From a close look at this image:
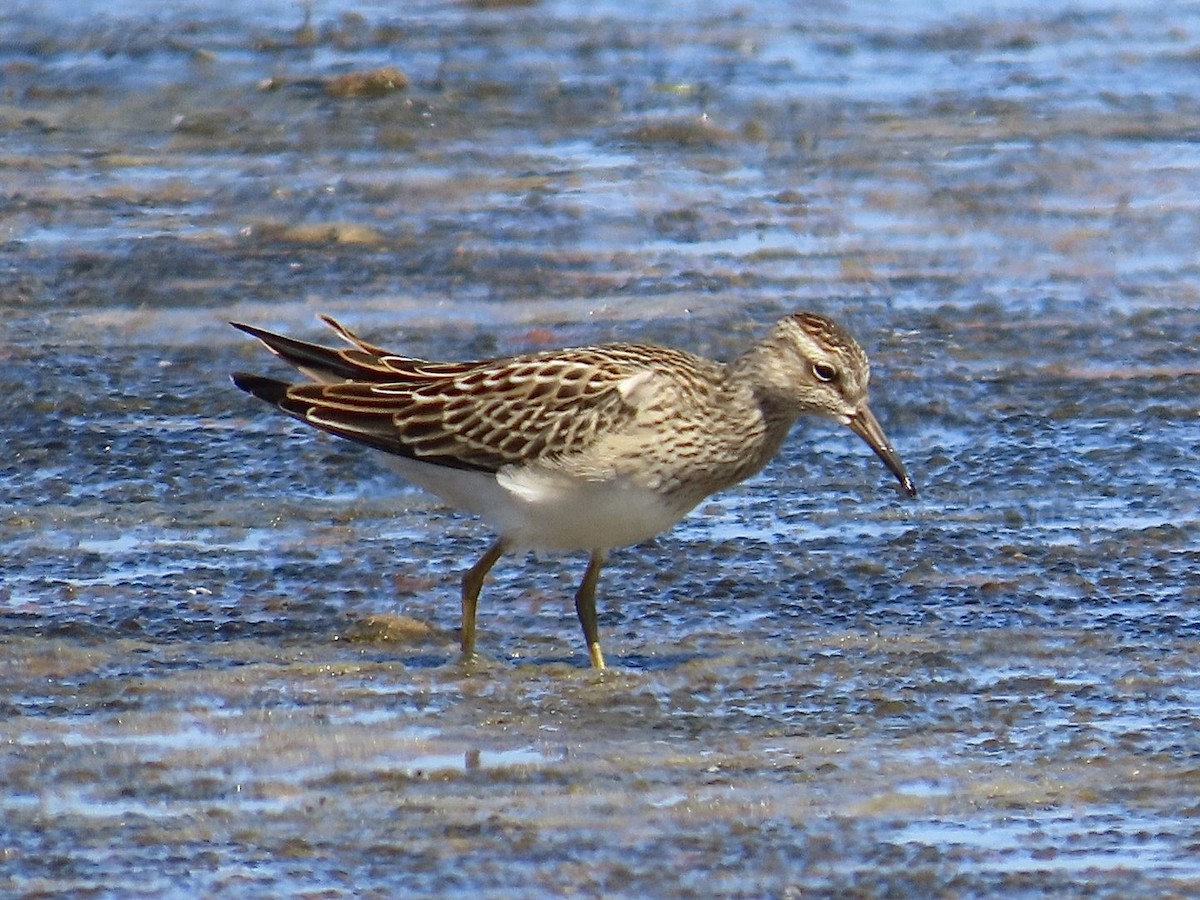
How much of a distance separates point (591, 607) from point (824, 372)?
971 millimetres

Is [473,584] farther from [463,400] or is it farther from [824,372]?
[824,372]

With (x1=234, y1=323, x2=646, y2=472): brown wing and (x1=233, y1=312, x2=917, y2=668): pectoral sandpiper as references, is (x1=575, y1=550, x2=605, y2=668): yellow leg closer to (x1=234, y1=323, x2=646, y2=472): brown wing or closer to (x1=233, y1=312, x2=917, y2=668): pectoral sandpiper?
(x1=233, y1=312, x2=917, y2=668): pectoral sandpiper

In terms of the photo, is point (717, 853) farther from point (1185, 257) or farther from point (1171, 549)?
point (1185, 257)

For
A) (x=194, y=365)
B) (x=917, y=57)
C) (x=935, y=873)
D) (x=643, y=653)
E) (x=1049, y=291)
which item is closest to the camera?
(x=935, y=873)

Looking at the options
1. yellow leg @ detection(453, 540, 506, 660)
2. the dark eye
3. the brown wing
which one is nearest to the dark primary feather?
the brown wing

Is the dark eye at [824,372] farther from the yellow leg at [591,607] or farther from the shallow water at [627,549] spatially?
the yellow leg at [591,607]

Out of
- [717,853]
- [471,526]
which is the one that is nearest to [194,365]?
[471,526]

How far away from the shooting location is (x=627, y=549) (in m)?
7.84

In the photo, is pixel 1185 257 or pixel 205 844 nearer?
pixel 205 844

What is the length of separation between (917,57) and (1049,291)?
4321 millimetres

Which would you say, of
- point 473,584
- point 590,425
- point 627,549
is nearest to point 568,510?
point 590,425

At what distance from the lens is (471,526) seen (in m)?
8.00

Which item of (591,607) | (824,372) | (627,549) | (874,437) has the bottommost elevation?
(627,549)

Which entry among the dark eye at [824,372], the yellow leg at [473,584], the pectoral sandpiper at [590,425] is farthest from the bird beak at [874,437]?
the yellow leg at [473,584]
